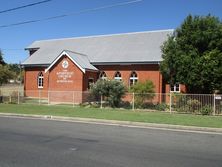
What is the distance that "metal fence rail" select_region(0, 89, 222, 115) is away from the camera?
23219mm

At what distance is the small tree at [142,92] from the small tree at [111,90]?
1.31m

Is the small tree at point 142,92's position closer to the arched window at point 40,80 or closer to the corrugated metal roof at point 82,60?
→ the corrugated metal roof at point 82,60

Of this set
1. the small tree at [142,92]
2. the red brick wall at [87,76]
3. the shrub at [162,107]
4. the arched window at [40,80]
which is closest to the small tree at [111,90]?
the small tree at [142,92]

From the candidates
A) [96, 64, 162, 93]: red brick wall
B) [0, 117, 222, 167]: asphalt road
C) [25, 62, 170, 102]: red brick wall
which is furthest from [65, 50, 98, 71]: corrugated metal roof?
[0, 117, 222, 167]: asphalt road

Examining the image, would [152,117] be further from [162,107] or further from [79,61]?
[79,61]

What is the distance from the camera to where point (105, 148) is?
10.3 metres

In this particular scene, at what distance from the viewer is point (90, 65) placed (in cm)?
3588

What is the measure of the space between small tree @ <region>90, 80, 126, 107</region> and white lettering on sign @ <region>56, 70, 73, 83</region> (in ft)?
23.0

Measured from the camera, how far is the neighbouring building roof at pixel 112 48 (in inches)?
1378

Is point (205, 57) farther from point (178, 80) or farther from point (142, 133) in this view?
point (142, 133)

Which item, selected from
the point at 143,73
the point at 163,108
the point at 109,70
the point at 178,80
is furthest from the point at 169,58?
the point at 109,70

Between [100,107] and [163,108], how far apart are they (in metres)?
4.82

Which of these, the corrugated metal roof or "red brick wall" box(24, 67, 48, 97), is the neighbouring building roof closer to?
the corrugated metal roof

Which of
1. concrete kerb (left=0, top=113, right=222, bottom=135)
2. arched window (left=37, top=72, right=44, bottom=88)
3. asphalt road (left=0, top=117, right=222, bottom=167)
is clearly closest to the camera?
asphalt road (left=0, top=117, right=222, bottom=167)
